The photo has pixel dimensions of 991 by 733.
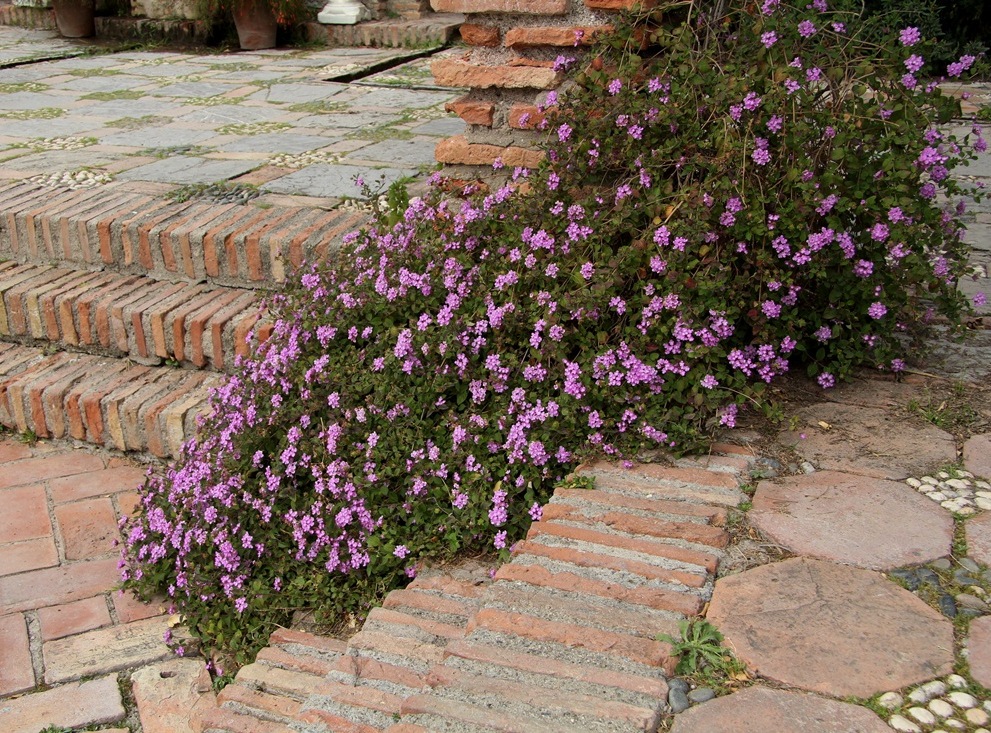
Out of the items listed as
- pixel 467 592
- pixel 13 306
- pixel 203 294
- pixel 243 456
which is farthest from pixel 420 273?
pixel 13 306

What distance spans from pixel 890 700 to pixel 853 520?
514mm

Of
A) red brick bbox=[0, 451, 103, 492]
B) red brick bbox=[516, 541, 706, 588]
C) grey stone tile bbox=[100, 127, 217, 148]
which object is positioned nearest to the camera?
red brick bbox=[516, 541, 706, 588]

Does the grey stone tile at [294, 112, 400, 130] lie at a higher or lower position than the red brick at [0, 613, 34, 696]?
higher

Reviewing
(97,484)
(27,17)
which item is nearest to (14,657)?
(97,484)

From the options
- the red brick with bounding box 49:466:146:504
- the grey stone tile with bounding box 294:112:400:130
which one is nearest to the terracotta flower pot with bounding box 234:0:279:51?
the grey stone tile with bounding box 294:112:400:130

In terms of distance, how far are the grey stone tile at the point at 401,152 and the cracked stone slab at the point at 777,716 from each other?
10.4ft

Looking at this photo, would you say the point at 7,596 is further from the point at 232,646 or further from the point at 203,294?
the point at 203,294

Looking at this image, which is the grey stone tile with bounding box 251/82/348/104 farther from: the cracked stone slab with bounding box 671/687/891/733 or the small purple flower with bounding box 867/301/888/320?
the cracked stone slab with bounding box 671/687/891/733

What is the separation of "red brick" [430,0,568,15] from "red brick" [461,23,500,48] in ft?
0.19

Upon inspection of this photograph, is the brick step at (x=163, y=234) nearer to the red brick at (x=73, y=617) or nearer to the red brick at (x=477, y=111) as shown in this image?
the red brick at (x=477, y=111)

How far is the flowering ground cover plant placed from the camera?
2260mm

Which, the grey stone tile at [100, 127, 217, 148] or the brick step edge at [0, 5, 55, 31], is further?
the brick step edge at [0, 5, 55, 31]

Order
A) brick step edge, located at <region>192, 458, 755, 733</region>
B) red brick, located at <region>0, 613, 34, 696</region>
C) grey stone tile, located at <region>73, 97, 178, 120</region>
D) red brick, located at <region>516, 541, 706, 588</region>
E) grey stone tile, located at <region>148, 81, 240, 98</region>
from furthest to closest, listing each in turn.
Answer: grey stone tile, located at <region>148, 81, 240, 98</region> < grey stone tile, located at <region>73, 97, 178, 120</region> < red brick, located at <region>0, 613, 34, 696</region> < red brick, located at <region>516, 541, 706, 588</region> < brick step edge, located at <region>192, 458, 755, 733</region>

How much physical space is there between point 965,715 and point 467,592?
0.99 meters
